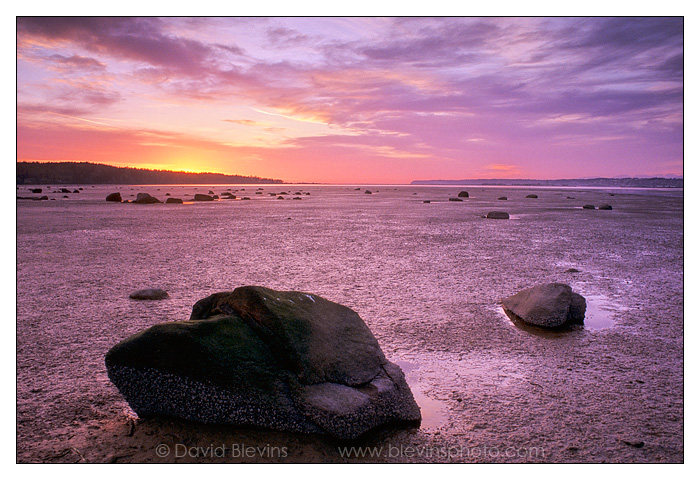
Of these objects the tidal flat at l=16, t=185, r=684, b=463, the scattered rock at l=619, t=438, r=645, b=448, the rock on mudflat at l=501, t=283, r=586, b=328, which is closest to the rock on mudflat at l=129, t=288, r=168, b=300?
the tidal flat at l=16, t=185, r=684, b=463

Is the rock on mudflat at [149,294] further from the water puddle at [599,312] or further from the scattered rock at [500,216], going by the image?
the scattered rock at [500,216]

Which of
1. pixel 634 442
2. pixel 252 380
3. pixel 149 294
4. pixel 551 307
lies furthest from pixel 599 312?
pixel 149 294

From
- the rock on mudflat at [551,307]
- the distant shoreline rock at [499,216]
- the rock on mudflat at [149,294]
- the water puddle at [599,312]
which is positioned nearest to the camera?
the rock on mudflat at [551,307]

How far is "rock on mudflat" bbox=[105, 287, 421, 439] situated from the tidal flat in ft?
0.39

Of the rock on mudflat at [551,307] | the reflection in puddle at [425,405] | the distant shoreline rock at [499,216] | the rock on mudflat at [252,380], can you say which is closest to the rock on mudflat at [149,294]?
the rock on mudflat at [252,380]

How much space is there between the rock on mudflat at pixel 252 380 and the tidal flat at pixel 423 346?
0.12 metres

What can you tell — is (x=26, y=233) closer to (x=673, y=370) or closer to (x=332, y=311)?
(x=332, y=311)

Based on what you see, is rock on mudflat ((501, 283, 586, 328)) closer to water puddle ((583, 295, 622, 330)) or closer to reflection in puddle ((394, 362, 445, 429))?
water puddle ((583, 295, 622, 330))

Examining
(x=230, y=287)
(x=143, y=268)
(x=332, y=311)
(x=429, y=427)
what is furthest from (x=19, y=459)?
(x=143, y=268)

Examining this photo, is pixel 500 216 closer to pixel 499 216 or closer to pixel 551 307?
pixel 499 216

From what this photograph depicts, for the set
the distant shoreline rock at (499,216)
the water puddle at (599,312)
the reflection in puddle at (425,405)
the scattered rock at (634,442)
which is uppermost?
the distant shoreline rock at (499,216)

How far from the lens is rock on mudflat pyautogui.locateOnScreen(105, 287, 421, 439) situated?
2949 mm

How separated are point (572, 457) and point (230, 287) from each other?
5580 millimetres

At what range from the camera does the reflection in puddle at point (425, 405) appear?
3213mm
